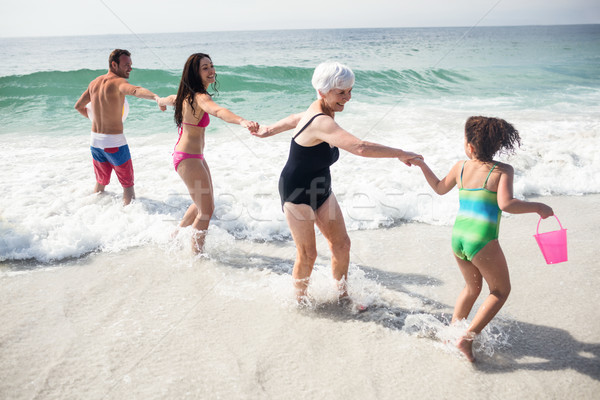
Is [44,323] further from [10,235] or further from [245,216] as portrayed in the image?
[245,216]

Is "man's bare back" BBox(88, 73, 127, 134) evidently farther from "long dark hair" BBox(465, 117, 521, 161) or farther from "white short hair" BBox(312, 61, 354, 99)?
"long dark hair" BBox(465, 117, 521, 161)

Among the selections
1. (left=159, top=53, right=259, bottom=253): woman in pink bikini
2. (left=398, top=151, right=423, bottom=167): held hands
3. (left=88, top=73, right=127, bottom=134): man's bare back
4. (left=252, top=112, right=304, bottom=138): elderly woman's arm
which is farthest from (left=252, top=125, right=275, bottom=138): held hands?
(left=88, top=73, right=127, bottom=134): man's bare back

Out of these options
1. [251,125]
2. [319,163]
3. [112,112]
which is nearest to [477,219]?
[319,163]

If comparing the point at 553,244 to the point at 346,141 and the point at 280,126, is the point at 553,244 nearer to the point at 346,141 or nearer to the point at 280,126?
the point at 346,141

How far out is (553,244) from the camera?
8.46ft

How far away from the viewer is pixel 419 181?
602 centimetres

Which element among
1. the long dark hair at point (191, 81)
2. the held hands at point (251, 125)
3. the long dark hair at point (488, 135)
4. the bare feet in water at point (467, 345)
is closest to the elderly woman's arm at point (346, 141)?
the long dark hair at point (488, 135)

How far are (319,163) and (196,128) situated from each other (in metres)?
1.56

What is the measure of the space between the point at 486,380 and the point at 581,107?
43.1 feet

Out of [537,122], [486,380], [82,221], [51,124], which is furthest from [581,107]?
[51,124]

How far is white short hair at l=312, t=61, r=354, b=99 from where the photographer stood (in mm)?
2555

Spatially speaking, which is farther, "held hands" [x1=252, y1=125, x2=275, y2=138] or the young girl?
"held hands" [x1=252, y1=125, x2=275, y2=138]

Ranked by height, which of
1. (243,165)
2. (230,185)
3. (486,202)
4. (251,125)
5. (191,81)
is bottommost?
(230,185)

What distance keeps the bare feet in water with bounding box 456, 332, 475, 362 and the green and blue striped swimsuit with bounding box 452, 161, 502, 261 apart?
539 mm
